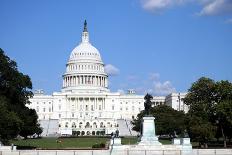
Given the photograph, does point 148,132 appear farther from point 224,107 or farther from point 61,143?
point 61,143

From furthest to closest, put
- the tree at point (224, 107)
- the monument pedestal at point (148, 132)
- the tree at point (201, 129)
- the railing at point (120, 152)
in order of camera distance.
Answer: the tree at point (224, 107) < the tree at point (201, 129) < the monument pedestal at point (148, 132) < the railing at point (120, 152)

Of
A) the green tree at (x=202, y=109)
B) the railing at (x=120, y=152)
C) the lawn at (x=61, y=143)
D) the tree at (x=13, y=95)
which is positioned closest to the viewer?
the railing at (x=120, y=152)

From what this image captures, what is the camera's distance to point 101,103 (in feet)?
640

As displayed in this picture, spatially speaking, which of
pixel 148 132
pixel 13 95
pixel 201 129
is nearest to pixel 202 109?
pixel 201 129

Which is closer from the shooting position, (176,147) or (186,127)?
(176,147)

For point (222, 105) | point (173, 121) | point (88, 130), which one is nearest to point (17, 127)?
point (222, 105)

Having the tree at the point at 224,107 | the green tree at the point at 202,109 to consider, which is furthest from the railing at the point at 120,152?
the tree at the point at 224,107

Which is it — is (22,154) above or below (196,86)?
below

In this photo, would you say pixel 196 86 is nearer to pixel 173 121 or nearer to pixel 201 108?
pixel 201 108

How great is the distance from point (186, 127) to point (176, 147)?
24.1 meters

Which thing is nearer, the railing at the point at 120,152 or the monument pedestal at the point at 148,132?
the railing at the point at 120,152

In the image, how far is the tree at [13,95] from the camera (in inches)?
2386

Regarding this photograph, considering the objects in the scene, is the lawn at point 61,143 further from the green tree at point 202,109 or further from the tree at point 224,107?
the tree at point 224,107

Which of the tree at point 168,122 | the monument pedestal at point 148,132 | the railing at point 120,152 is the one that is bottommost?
the railing at point 120,152
